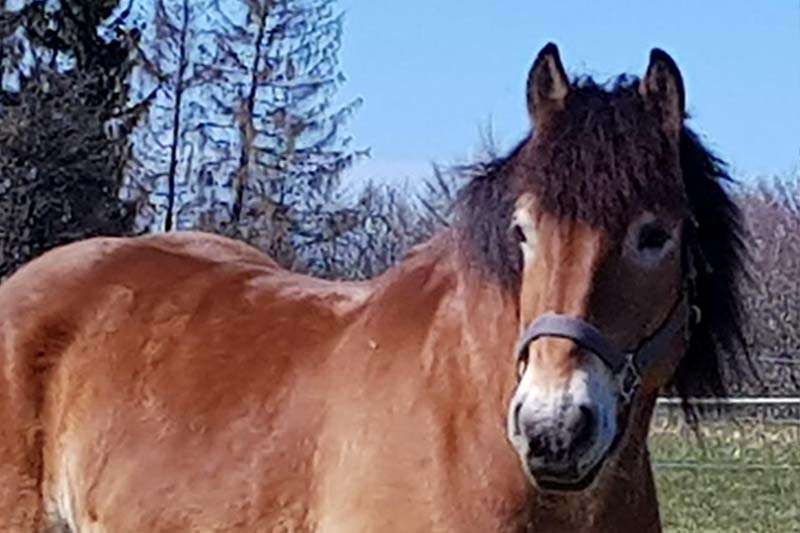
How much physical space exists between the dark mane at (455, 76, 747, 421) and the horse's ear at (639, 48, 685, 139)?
4 centimetres

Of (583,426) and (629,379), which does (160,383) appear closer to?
(629,379)

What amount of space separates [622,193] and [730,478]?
10.6 metres

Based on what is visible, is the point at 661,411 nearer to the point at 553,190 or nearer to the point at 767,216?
the point at 767,216

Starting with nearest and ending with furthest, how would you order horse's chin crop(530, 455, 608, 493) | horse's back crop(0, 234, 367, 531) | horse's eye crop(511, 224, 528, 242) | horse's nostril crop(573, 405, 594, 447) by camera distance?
horse's nostril crop(573, 405, 594, 447) → horse's chin crop(530, 455, 608, 493) → horse's eye crop(511, 224, 528, 242) → horse's back crop(0, 234, 367, 531)

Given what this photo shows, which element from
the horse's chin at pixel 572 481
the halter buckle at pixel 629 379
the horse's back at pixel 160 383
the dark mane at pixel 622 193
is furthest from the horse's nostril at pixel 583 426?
the horse's back at pixel 160 383

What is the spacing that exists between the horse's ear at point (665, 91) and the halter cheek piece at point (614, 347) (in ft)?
1.40

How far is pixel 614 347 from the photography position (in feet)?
11.8

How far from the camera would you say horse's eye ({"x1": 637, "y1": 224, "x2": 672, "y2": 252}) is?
3.69 metres

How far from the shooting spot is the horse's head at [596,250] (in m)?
3.45

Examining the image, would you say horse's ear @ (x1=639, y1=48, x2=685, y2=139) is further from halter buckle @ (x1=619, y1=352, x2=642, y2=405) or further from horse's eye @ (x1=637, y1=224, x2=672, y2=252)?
halter buckle @ (x1=619, y1=352, x2=642, y2=405)

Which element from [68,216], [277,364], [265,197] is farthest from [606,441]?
[265,197]

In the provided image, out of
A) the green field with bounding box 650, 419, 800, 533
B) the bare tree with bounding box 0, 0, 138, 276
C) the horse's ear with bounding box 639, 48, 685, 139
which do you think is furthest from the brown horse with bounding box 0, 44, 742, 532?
the bare tree with bounding box 0, 0, 138, 276

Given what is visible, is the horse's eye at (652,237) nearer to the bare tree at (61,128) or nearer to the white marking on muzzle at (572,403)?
the white marking on muzzle at (572,403)

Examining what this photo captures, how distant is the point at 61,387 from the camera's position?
5.19 m
